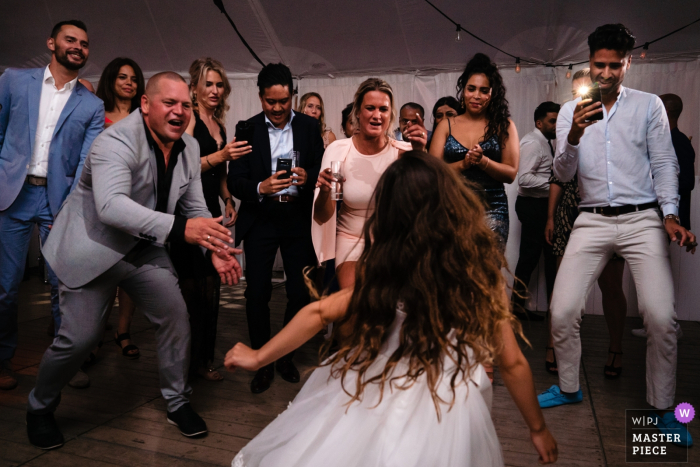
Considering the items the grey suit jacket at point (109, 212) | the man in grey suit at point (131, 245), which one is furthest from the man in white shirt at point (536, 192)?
the grey suit jacket at point (109, 212)

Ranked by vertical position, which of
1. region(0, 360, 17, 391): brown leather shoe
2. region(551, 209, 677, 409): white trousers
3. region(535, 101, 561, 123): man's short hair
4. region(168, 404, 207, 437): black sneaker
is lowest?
region(168, 404, 207, 437): black sneaker

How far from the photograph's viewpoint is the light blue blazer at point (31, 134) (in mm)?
3268

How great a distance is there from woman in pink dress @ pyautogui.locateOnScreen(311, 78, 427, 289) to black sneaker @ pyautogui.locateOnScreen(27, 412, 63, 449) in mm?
1574

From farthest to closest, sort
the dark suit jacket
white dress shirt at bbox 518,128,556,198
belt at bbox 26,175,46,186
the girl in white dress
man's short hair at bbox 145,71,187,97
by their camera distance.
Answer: white dress shirt at bbox 518,128,556,198 → the dark suit jacket → belt at bbox 26,175,46,186 → man's short hair at bbox 145,71,187,97 → the girl in white dress

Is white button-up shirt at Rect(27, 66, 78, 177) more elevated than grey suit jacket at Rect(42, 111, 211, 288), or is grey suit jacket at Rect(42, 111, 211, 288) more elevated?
white button-up shirt at Rect(27, 66, 78, 177)

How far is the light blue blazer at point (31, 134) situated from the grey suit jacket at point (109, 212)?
909 millimetres

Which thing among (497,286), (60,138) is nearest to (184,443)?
(497,286)

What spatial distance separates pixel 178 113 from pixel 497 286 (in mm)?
1748

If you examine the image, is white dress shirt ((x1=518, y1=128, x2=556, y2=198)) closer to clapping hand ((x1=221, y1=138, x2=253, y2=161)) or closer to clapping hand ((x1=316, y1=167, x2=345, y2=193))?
clapping hand ((x1=316, y1=167, x2=345, y2=193))

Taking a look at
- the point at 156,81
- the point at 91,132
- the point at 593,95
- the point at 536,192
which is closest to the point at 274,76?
the point at 156,81

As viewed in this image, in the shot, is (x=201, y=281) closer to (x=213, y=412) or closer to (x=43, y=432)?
(x=213, y=412)

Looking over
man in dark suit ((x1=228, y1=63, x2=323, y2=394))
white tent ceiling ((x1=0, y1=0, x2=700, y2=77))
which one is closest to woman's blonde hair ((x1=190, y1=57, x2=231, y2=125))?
man in dark suit ((x1=228, y1=63, x2=323, y2=394))

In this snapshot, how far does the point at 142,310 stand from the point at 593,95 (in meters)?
2.45

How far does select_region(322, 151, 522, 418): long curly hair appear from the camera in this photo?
5.09 ft
